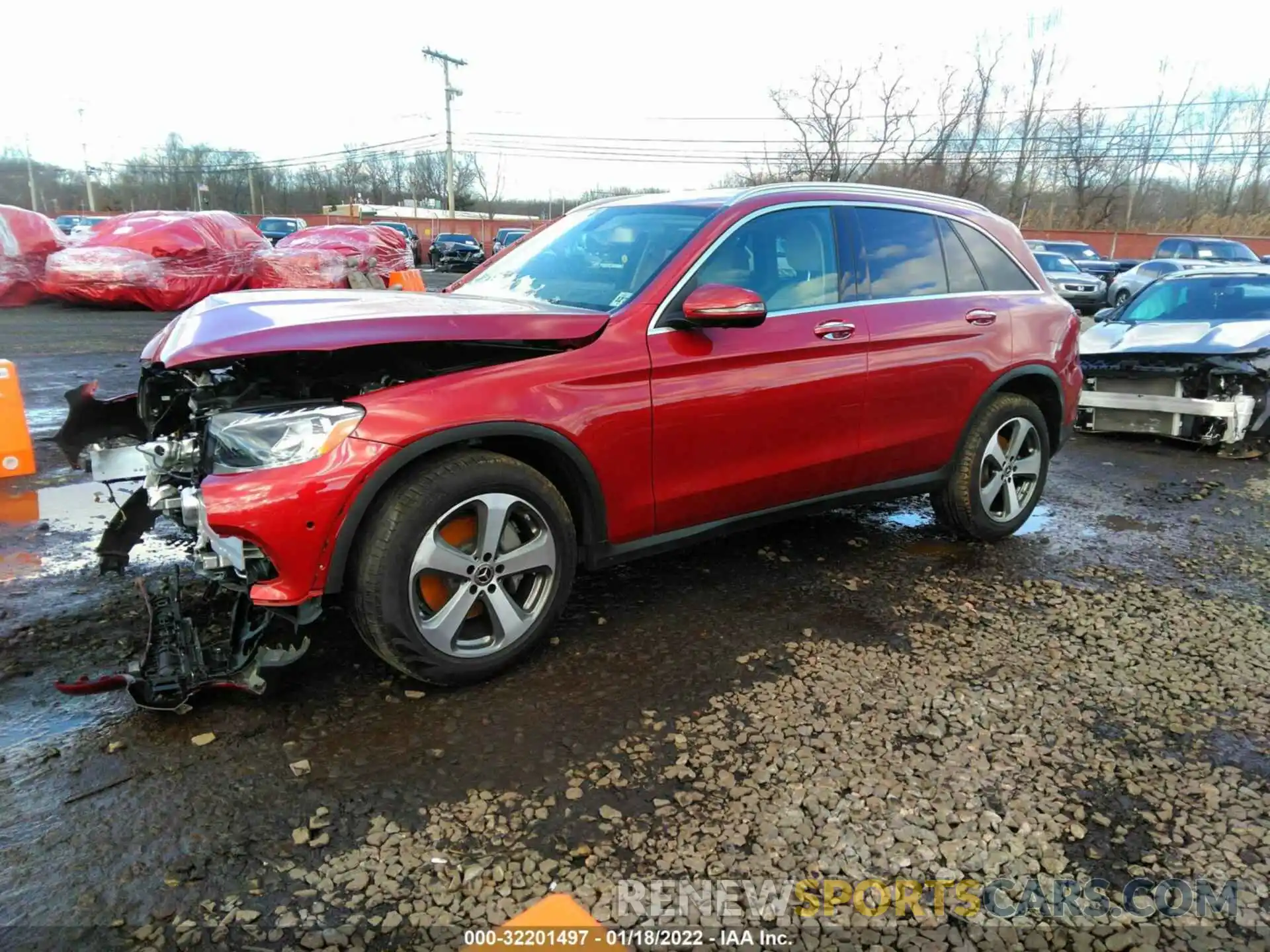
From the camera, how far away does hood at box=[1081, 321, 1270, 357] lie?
7.11 metres

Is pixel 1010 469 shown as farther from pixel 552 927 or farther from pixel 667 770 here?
pixel 552 927

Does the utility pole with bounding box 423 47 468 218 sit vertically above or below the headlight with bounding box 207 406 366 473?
above

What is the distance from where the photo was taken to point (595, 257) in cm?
388

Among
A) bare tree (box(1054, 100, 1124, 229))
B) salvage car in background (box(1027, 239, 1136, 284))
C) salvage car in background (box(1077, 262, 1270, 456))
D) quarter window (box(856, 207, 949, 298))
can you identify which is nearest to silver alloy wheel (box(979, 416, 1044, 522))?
quarter window (box(856, 207, 949, 298))

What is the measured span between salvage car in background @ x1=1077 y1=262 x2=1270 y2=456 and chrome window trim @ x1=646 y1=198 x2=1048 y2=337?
3.23 metres

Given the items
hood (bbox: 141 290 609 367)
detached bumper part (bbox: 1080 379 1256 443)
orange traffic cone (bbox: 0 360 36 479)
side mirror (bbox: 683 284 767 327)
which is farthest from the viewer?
detached bumper part (bbox: 1080 379 1256 443)

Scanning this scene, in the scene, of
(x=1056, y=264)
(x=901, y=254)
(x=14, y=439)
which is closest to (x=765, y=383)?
(x=901, y=254)

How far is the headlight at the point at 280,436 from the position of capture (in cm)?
273

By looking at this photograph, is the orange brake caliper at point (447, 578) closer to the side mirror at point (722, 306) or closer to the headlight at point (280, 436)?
the headlight at point (280, 436)

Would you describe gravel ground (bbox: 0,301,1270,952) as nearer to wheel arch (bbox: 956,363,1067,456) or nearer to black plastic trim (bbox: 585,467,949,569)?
black plastic trim (bbox: 585,467,949,569)

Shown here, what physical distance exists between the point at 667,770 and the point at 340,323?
5.90 ft

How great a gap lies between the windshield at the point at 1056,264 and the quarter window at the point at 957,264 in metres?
18.7

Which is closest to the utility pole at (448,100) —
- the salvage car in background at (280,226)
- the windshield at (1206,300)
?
the salvage car in background at (280,226)

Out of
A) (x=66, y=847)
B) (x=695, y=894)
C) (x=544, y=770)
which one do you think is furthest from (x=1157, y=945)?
(x=66, y=847)
